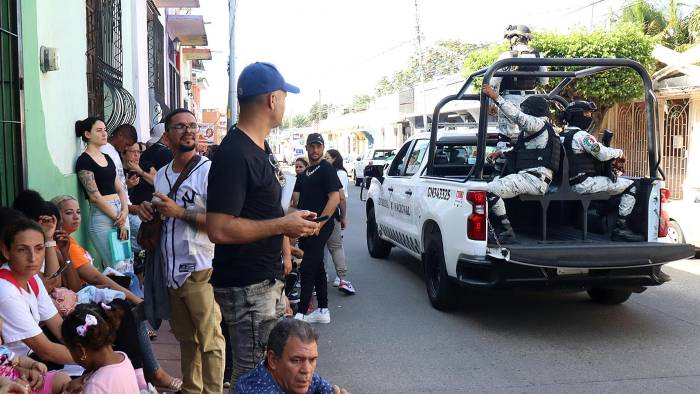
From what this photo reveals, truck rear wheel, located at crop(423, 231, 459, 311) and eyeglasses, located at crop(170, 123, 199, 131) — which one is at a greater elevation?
eyeglasses, located at crop(170, 123, 199, 131)

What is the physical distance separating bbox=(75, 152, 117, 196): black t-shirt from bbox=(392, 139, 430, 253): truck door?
3309 millimetres

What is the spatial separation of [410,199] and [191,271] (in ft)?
14.7

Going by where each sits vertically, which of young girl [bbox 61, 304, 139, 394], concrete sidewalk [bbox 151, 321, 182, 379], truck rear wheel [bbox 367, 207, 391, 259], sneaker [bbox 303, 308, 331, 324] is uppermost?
young girl [bbox 61, 304, 139, 394]

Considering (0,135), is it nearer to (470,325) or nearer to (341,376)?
(341,376)

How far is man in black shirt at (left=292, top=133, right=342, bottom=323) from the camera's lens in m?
6.49

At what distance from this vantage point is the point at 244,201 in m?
3.00

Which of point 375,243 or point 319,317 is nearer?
point 319,317

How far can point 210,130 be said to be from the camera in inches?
810

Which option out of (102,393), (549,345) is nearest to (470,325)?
(549,345)

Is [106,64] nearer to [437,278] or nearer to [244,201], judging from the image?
[437,278]

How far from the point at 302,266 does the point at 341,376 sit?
1.56 m

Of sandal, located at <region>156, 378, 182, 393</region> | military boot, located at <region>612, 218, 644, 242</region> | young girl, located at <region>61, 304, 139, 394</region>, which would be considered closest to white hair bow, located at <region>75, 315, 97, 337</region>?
young girl, located at <region>61, 304, 139, 394</region>

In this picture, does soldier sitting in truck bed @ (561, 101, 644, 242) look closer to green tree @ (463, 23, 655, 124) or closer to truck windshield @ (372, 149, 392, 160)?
green tree @ (463, 23, 655, 124)

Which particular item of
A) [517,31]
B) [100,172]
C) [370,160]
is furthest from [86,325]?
[370,160]
